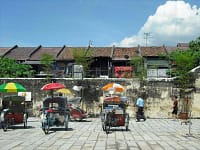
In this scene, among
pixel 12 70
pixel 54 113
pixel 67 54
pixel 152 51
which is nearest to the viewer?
Answer: pixel 54 113

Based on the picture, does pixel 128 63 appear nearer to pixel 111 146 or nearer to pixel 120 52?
pixel 120 52

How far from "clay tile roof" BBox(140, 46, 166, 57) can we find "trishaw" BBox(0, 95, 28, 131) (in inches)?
995

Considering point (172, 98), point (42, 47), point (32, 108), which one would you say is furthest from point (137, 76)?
point (42, 47)

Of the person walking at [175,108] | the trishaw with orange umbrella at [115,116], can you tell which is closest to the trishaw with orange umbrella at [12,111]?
the trishaw with orange umbrella at [115,116]

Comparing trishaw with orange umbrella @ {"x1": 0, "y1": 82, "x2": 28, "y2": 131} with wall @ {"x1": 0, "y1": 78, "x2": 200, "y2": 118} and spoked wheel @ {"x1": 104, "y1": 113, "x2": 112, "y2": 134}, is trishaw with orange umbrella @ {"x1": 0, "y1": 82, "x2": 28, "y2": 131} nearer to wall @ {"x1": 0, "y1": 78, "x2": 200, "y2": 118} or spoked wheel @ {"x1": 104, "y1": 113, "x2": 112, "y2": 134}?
spoked wheel @ {"x1": 104, "y1": 113, "x2": 112, "y2": 134}

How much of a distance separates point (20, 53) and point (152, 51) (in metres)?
14.6

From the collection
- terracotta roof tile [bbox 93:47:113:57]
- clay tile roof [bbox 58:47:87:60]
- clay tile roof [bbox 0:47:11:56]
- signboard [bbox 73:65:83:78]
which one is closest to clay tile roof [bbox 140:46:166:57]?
terracotta roof tile [bbox 93:47:113:57]

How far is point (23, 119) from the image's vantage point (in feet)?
54.9

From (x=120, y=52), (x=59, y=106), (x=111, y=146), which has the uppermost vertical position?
(x=120, y=52)

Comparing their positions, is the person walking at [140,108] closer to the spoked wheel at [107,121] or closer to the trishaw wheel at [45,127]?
the spoked wheel at [107,121]

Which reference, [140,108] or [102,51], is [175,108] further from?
[102,51]

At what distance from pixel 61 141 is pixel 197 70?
1377 centimetres

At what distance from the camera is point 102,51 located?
4247cm

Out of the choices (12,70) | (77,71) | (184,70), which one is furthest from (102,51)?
(184,70)
